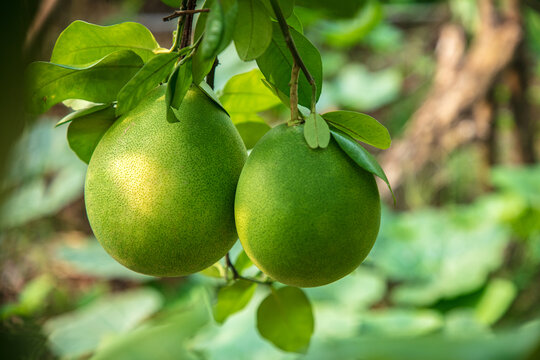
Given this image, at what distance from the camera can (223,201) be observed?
42 centimetres

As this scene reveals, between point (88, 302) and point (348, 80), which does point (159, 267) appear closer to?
point (88, 302)

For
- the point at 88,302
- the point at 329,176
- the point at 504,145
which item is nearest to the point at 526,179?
the point at 504,145

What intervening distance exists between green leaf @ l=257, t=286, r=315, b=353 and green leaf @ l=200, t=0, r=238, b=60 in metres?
0.32

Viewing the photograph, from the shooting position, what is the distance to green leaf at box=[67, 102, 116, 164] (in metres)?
0.47

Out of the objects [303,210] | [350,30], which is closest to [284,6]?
[303,210]

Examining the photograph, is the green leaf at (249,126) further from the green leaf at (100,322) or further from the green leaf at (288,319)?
the green leaf at (100,322)

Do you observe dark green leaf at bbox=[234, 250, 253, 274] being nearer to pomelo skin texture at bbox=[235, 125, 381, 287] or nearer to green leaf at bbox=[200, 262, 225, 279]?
green leaf at bbox=[200, 262, 225, 279]

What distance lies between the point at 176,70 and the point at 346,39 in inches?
113

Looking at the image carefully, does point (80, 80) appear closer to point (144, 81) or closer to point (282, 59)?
point (144, 81)

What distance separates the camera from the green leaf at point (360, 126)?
433mm

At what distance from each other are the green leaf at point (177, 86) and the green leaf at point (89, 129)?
0.10 meters

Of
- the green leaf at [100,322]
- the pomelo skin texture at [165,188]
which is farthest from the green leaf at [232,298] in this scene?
the green leaf at [100,322]

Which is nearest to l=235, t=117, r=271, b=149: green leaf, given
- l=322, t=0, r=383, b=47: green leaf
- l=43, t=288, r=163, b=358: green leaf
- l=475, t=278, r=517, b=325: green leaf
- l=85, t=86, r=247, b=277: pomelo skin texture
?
l=85, t=86, r=247, b=277: pomelo skin texture

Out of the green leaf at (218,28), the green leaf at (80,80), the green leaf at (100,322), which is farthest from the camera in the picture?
the green leaf at (100,322)
